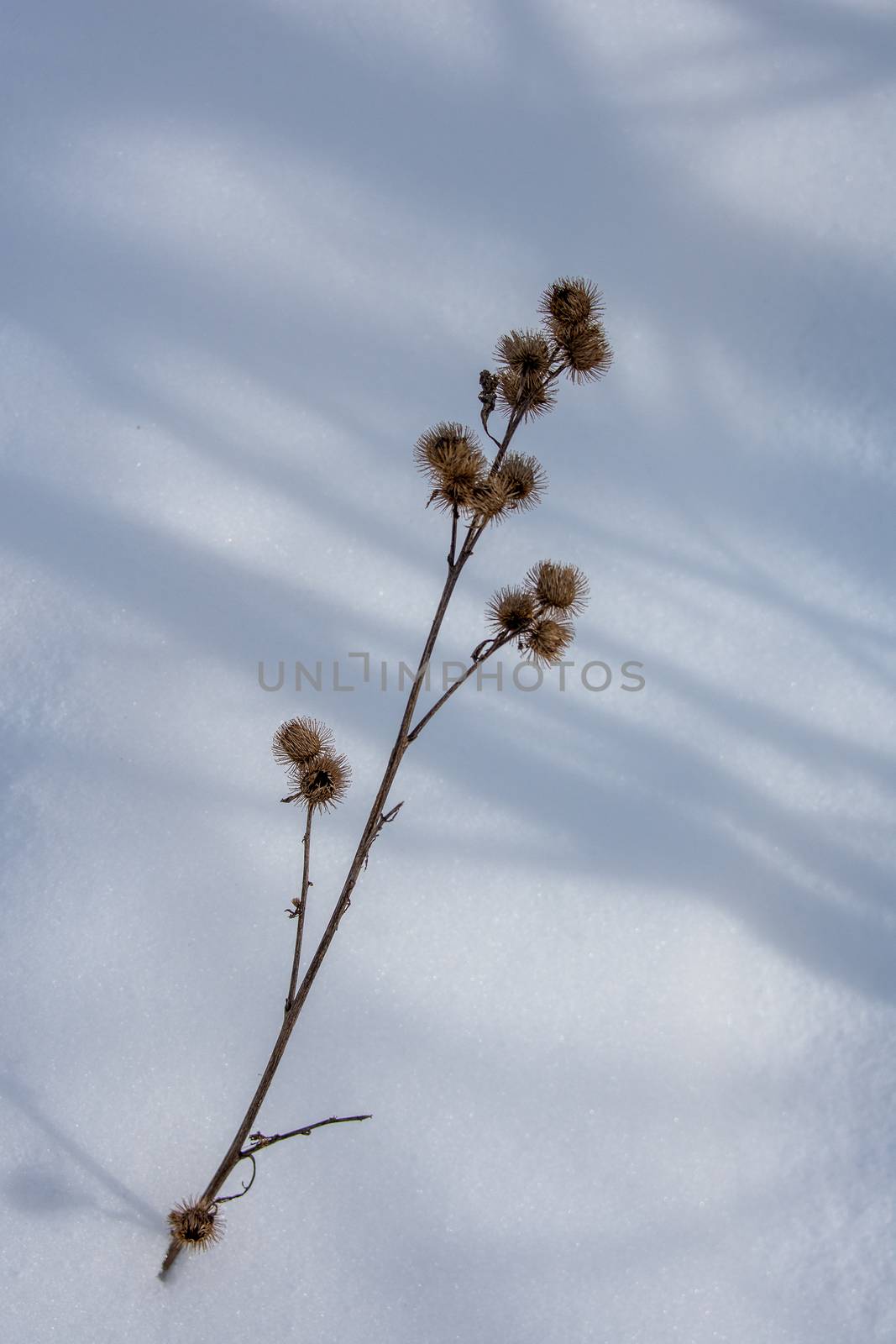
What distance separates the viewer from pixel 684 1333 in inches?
40.1

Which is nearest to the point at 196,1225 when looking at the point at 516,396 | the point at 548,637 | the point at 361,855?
the point at 361,855

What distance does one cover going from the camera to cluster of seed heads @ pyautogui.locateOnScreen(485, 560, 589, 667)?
0.84 metres

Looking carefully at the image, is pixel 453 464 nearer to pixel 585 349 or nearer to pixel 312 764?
pixel 585 349

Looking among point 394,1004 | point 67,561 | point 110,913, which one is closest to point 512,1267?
point 394,1004

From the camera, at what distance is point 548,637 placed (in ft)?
2.77

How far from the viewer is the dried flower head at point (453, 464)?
32.0 inches

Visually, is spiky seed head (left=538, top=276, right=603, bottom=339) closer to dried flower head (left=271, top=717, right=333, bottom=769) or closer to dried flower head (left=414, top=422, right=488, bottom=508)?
dried flower head (left=414, top=422, right=488, bottom=508)

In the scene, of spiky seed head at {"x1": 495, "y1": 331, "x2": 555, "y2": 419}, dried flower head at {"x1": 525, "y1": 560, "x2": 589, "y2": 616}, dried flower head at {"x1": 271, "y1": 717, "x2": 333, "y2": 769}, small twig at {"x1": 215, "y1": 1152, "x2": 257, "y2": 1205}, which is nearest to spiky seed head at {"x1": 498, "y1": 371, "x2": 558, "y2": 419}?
spiky seed head at {"x1": 495, "y1": 331, "x2": 555, "y2": 419}

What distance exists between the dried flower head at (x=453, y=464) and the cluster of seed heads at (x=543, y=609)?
79 mm

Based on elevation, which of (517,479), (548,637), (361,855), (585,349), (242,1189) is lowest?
(242,1189)

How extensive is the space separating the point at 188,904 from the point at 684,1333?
599mm

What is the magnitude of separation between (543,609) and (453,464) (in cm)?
13

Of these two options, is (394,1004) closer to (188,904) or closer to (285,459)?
(188,904)

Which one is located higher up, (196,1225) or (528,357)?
(528,357)
